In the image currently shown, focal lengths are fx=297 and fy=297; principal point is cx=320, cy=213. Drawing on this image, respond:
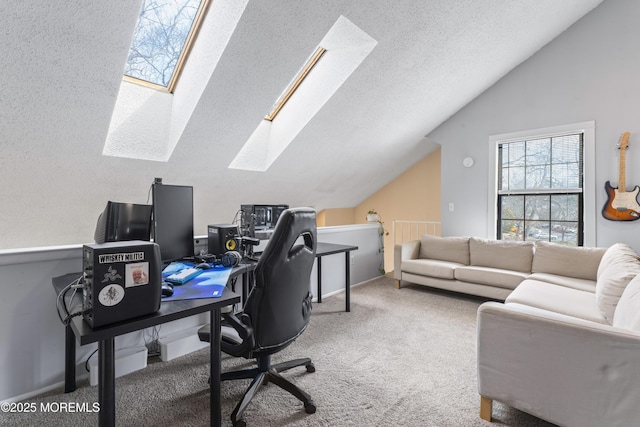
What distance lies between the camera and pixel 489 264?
352cm

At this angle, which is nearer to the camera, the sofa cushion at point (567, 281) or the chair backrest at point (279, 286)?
the chair backrest at point (279, 286)

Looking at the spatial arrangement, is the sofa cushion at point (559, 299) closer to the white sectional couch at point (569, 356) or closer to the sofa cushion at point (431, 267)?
the white sectional couch at point (569, 356)

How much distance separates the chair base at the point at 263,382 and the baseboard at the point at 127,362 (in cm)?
70

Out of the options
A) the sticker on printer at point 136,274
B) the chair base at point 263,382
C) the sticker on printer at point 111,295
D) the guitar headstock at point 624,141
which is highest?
the guitar headstock at point 624,141

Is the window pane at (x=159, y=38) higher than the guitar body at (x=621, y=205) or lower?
higher

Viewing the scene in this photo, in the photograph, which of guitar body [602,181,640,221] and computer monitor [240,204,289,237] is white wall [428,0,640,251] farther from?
computer monitor [240,204,289,237]

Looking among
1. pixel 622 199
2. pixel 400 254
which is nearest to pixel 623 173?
pixel 622 199

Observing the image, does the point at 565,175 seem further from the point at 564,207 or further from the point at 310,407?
the point at 310,407

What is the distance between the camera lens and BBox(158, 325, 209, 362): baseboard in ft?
6.97

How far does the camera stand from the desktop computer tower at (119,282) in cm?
99

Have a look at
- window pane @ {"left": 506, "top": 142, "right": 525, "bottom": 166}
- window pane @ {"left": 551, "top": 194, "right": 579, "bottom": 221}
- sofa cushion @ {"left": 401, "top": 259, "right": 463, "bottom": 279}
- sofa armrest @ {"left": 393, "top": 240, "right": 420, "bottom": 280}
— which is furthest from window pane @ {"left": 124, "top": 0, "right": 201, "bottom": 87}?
window pane @ {"left": 551, "top": 194, "right": 579, "bottom": 221}

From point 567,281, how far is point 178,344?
341 cm

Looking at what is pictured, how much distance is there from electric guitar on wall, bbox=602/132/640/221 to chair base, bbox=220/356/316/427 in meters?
3.60

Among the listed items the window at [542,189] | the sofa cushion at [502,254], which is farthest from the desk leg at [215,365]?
the window at [542,189]
